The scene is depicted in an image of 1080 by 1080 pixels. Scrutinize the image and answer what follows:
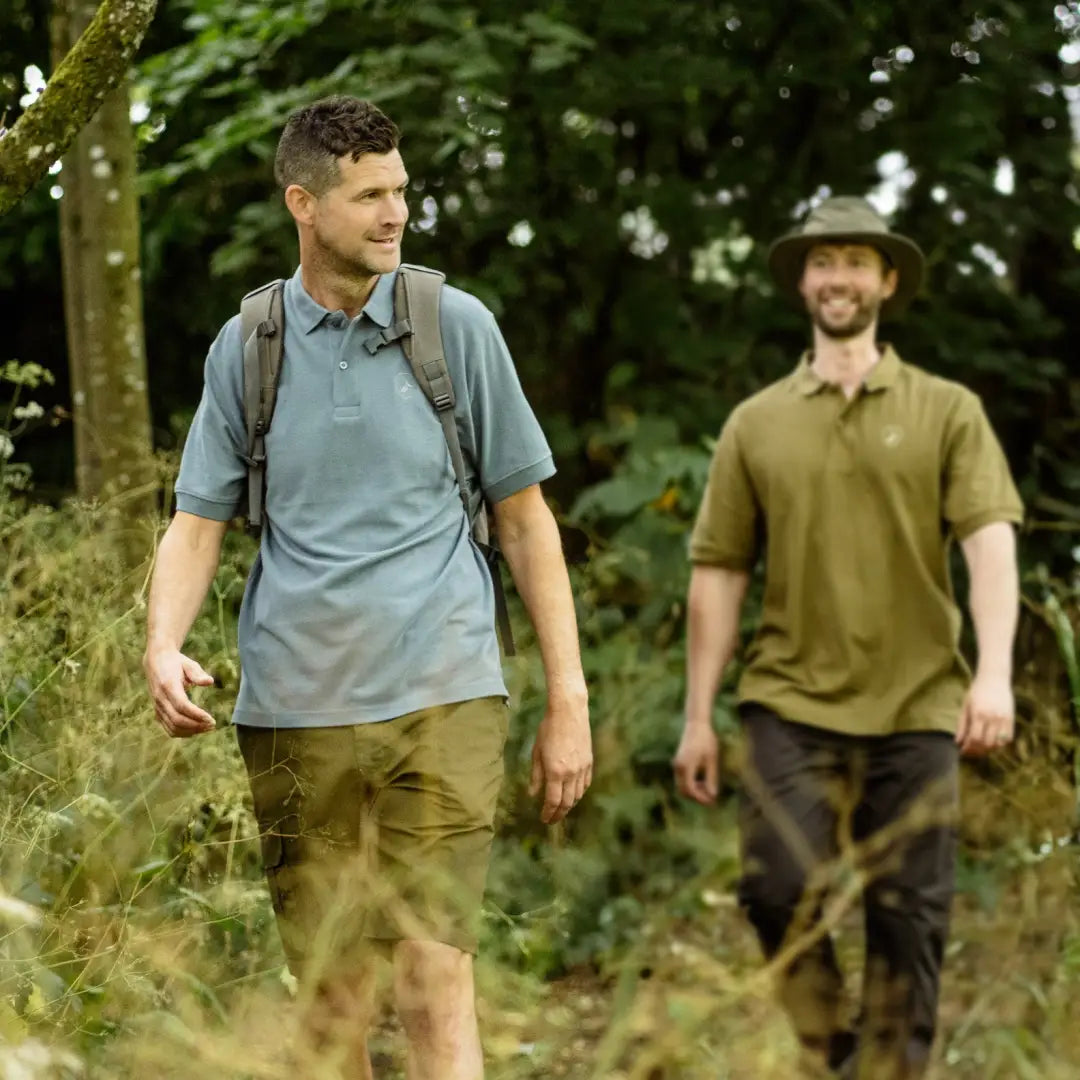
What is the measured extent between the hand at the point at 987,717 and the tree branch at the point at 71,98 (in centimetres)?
256

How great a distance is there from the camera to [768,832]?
461 cm

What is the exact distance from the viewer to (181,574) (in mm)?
3559

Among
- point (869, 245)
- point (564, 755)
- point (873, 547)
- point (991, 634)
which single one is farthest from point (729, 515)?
point (564, 755)

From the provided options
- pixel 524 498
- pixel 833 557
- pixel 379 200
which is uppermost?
pixel 379 200

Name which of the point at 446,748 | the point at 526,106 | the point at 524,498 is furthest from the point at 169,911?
the point at 526,106

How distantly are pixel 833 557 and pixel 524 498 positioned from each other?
1334mm

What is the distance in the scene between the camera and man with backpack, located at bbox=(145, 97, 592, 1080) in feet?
11.3

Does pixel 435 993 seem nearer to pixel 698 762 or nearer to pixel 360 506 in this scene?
pixel 360 506

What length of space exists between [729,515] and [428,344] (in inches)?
64.8

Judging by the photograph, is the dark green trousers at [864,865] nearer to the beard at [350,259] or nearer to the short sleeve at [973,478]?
the short sleeve at [973,478]

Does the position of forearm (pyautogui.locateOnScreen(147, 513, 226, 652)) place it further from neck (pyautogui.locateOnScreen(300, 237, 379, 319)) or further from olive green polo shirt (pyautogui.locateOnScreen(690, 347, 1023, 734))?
olive green polo shirt (pyautogui.locateOnScreen(690, 347, 1023, 734))

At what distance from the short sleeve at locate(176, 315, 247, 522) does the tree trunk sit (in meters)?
1.76

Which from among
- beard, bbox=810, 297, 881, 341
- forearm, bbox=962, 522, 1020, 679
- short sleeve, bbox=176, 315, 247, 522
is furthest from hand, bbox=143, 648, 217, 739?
beard, bbox=810, 297, 881, 341

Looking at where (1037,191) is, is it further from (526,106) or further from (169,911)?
(169,911)
